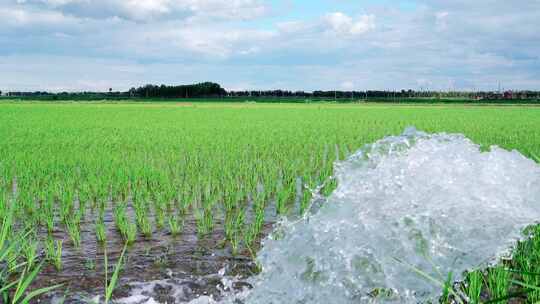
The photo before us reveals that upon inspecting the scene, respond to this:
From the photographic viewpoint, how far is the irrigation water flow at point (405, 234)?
3045 mm

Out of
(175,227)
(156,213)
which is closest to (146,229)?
(175,227)

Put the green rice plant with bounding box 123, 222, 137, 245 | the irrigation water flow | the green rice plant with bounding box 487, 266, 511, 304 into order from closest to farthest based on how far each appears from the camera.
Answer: the green rice plant with bounding box 487, 266, 511, 304 → the irrigation water flow → the green rice plant with bounding box 123, 222, 137, 245

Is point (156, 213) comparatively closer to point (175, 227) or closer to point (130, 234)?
Result: point (175, 227)

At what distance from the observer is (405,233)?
3285mm

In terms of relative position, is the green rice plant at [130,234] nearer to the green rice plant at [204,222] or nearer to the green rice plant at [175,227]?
the green rice plant at [175,227]

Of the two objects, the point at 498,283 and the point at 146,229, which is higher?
the point at 498,283

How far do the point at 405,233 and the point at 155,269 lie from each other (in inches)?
61.1

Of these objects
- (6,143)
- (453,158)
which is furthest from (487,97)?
(453,158)

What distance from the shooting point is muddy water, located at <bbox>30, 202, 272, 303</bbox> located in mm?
3199

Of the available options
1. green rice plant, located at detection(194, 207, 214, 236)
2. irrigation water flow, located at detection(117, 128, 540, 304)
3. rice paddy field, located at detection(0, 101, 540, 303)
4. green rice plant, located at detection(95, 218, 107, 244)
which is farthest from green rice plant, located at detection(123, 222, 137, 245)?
irrigation water flow, located at detection(117, 128, 540, 304)

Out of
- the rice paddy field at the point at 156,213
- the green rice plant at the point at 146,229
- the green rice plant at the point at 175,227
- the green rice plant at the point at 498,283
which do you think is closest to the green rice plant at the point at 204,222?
the rice paddy field at the point at 156,213

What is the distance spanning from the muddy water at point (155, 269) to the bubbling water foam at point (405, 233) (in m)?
0.25

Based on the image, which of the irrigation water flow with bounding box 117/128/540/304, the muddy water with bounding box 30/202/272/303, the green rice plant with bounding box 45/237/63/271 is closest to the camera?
the irrigation water flow with bounding box 117/128/540/304

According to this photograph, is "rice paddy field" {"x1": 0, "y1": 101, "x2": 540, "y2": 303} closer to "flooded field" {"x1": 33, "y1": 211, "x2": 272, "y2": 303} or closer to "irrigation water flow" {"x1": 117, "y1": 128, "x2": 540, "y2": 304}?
"flooded field" {"x1": 33, "y1": 211, "x2": 272, "y2": 303}
